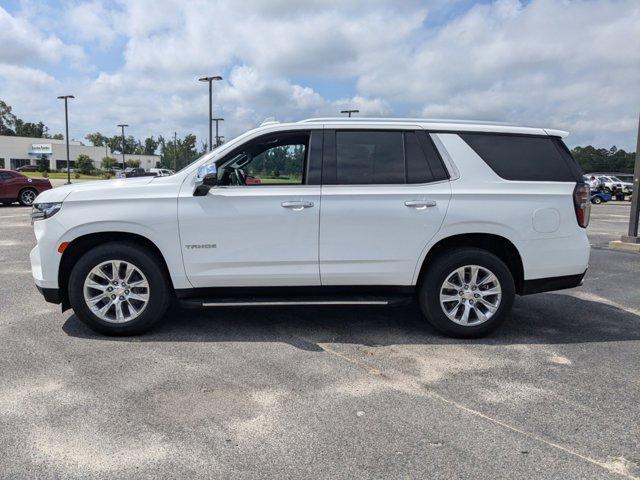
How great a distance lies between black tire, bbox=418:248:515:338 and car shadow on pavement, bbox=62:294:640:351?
129 mm

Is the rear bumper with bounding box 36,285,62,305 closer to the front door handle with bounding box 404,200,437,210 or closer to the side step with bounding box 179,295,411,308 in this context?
the side step with bounding box 179,295,411,308

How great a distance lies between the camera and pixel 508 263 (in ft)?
16.6

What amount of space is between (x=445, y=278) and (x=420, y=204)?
71 centimetres

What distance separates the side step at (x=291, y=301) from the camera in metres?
4.67

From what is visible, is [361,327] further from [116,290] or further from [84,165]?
[84,165]

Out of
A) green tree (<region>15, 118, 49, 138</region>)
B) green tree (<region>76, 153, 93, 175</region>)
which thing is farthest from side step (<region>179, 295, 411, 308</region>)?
green tree (<region>15, 118, 49, 138</region>)

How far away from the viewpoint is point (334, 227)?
468 centimetres

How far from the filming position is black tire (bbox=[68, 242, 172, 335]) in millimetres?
4652

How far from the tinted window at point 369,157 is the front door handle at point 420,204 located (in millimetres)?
220

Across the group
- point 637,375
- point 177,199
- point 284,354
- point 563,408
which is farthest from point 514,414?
point 177,199

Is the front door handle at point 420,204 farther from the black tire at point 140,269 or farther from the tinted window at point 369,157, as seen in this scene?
the black tire at point 140,269

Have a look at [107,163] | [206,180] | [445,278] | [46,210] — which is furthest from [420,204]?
[107,163]

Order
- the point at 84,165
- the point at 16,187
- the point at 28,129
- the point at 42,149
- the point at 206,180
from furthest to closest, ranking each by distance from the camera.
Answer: the point at 28,129 < the point at 42,149 < the point at 84,165 < the point at 16,187 < the point at 206,180

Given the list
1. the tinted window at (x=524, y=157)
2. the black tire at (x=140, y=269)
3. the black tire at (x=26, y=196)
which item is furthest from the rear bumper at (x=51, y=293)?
the black tire at (x=26, y=196)
